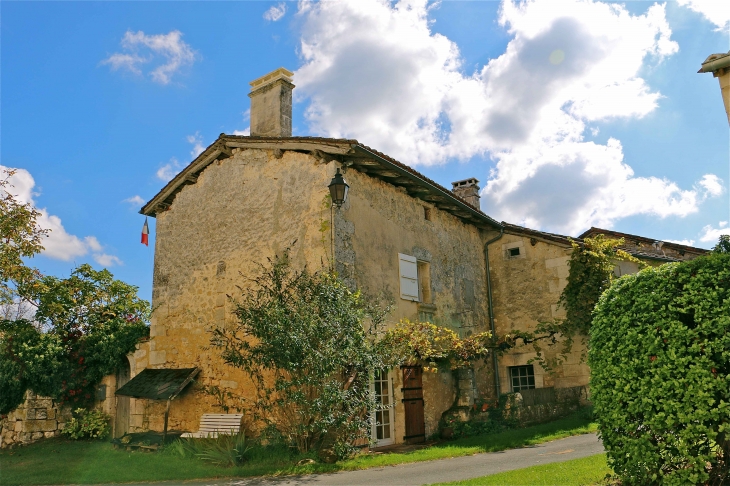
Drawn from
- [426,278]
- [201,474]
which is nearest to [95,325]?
[201,474]

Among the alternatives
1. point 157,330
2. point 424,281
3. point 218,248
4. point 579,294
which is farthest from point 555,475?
point 157,330

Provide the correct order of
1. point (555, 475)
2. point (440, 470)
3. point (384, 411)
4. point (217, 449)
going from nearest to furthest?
point (555, 475)
point (440, 470)
point (217, 449)
point (384, 411)

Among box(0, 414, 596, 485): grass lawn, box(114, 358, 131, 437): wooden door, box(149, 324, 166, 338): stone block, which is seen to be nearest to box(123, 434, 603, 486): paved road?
box(0, 414, 596, 485): grass lawn

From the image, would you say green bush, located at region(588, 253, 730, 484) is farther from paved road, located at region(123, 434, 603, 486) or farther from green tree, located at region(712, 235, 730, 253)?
paved road, located at region(123, 434, 603, 486)

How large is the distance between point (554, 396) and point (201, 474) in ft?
26.2

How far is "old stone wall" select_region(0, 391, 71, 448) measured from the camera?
12.2 m

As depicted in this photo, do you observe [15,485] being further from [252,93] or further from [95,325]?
[252,93]

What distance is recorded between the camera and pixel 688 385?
4.80 meters

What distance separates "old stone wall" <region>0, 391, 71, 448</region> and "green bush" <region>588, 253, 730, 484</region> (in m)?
11.8

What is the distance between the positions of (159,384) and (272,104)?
20.0 ft

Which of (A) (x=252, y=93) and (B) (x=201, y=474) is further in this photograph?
(A) (x=252, y=93)

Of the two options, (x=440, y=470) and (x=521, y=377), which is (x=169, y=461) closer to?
(x=440, y=470)

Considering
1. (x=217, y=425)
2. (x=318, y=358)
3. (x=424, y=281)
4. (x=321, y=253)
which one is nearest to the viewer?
(x=318, y=358)

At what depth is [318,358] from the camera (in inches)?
314
